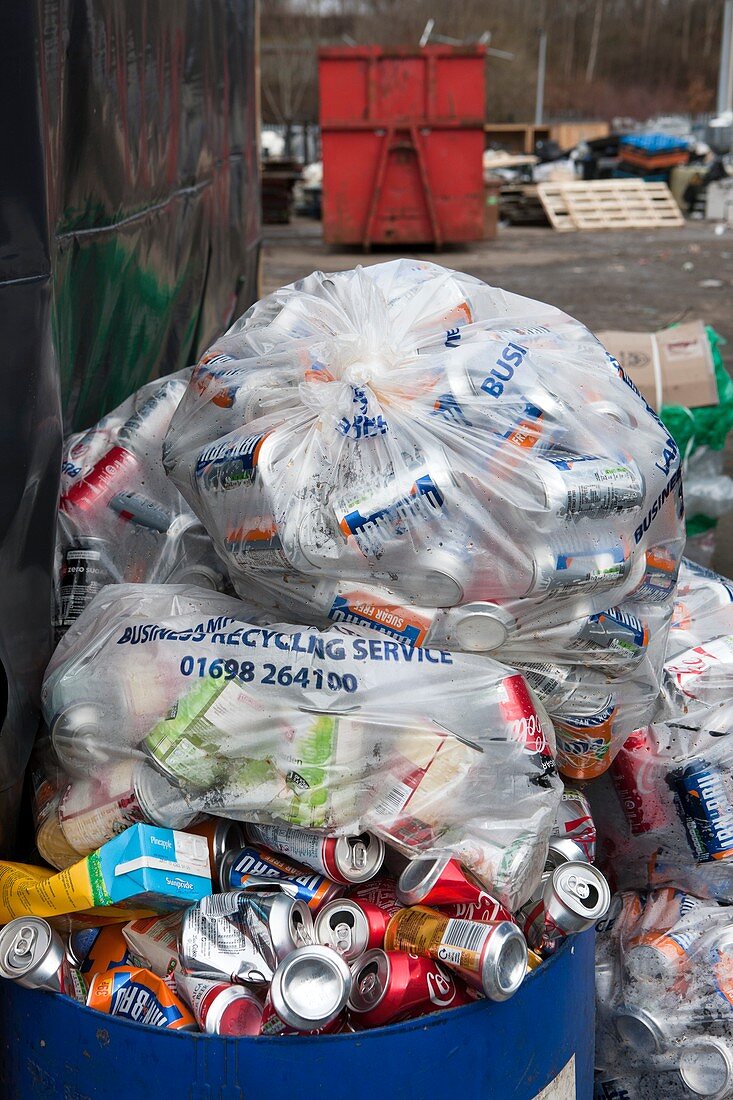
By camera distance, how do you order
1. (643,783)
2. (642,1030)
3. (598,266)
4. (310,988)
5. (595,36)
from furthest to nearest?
(595,36) < (598,266) < (643,783) < (642,1030) < (310,988)

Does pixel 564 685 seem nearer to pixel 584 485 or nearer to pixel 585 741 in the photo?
pixel 585 741

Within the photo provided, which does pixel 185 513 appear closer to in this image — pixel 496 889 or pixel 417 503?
pixel 417 503

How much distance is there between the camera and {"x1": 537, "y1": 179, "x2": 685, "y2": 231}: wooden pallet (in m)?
15.0

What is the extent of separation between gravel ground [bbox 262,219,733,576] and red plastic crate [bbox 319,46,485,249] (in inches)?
14.9

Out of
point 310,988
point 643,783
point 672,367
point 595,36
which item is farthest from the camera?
point 595,36

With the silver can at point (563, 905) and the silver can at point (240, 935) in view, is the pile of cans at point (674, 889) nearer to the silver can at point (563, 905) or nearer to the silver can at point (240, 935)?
the silver can at point (563, 905)

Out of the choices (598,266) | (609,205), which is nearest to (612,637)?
(598,266)

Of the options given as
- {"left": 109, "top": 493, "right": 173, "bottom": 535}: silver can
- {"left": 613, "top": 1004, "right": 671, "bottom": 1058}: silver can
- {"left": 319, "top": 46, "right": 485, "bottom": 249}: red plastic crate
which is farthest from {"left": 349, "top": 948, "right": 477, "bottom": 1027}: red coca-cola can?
{"left": 319, "top": 46, "right": 485, "bottom": 249}: red plastic crate

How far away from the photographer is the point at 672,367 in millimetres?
3398

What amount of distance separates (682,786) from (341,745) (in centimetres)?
65

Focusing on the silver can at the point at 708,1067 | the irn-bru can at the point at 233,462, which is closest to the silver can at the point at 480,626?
the irn-bru can at the point at 233,462

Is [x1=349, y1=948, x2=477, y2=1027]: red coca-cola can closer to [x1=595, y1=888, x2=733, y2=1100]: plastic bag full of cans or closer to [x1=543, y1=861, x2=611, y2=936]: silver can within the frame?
[x1=543, y1=861, x2=611, y2=936]: silver can

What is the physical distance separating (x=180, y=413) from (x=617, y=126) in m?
36.5

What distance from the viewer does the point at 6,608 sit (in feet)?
4.78
